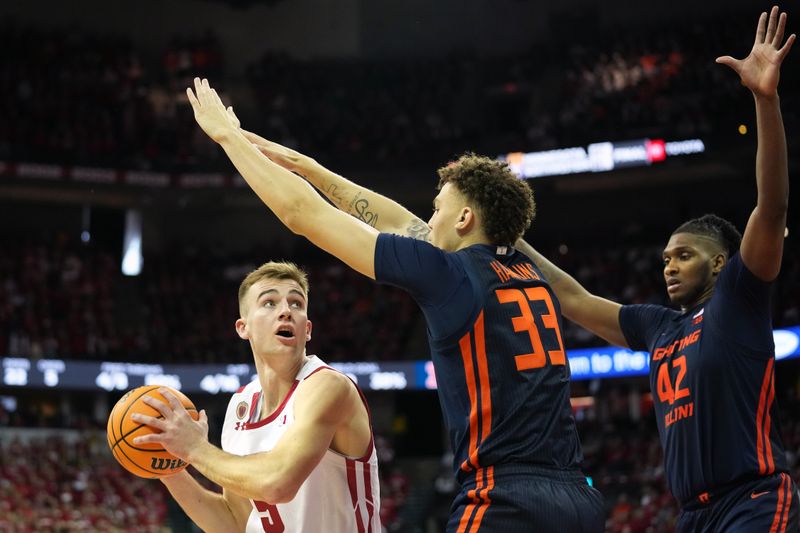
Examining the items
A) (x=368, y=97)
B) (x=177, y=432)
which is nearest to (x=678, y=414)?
(x=177, y=432)

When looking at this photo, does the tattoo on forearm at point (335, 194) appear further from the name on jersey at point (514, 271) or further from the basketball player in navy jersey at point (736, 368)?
the basketball player in navy jersey at point (736, 368)

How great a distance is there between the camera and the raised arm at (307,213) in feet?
11.7

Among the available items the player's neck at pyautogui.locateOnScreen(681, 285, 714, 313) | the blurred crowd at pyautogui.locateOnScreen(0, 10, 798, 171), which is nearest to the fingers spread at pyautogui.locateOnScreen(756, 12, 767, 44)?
the player's neck at pyautogui.locateOnScreen(681, 285, 714, 313)

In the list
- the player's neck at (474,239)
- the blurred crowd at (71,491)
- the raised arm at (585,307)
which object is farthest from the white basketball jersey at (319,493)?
the blurred crowd at (71,491)

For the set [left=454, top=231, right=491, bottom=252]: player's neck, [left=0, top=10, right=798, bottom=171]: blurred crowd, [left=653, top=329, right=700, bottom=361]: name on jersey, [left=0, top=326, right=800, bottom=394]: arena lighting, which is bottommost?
[left=653, top=329, right=700, bottom=361]: name on jersey

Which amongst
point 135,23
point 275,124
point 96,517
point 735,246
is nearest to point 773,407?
point 735,246

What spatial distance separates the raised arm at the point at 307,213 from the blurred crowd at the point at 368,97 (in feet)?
75.1

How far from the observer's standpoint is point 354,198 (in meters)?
5.04

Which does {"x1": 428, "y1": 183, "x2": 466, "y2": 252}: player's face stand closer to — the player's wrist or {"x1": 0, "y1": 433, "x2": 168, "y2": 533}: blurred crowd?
the player's wrist

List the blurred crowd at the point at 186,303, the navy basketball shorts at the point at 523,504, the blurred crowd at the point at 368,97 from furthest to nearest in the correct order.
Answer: the blurred crowd at the point at 368,97 → the blurred crowd at the point at 186,303 → the navy basketball shorts at the point at 523,504

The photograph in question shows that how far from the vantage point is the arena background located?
24547 mm

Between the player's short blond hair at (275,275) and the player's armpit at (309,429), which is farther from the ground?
the player's short blond hair at (275,275)

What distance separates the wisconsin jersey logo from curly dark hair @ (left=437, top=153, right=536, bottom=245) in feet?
5.66

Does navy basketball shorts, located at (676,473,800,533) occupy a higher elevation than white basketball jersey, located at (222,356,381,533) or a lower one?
lower
